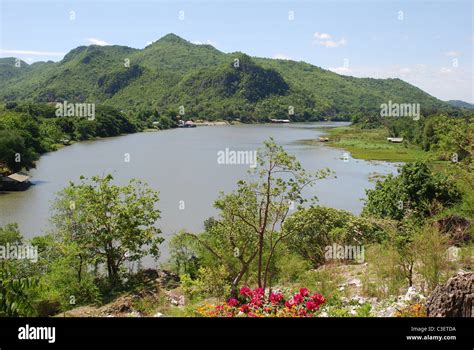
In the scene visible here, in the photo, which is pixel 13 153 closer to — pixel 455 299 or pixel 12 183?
pixel 12 183

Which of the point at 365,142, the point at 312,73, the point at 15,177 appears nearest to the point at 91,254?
the point at 15,177

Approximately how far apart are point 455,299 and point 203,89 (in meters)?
123

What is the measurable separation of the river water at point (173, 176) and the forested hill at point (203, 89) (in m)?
57.5

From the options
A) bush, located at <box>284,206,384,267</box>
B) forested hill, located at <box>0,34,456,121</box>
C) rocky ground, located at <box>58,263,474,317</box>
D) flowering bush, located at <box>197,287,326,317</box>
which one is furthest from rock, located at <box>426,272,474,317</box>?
forested hill, located at <box>0,34,456,121</box>

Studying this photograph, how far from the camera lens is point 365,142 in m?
53.7

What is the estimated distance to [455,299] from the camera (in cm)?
324

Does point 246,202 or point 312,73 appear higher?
point 312,73

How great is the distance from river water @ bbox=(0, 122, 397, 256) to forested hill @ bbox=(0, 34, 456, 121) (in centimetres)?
5749

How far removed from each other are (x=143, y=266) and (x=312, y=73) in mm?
153300

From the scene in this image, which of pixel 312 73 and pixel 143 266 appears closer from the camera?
pixel 143 266

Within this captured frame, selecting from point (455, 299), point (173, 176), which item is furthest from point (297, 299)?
point (173, 176)

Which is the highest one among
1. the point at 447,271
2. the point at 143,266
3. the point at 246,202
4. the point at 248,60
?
the point at 248,60
